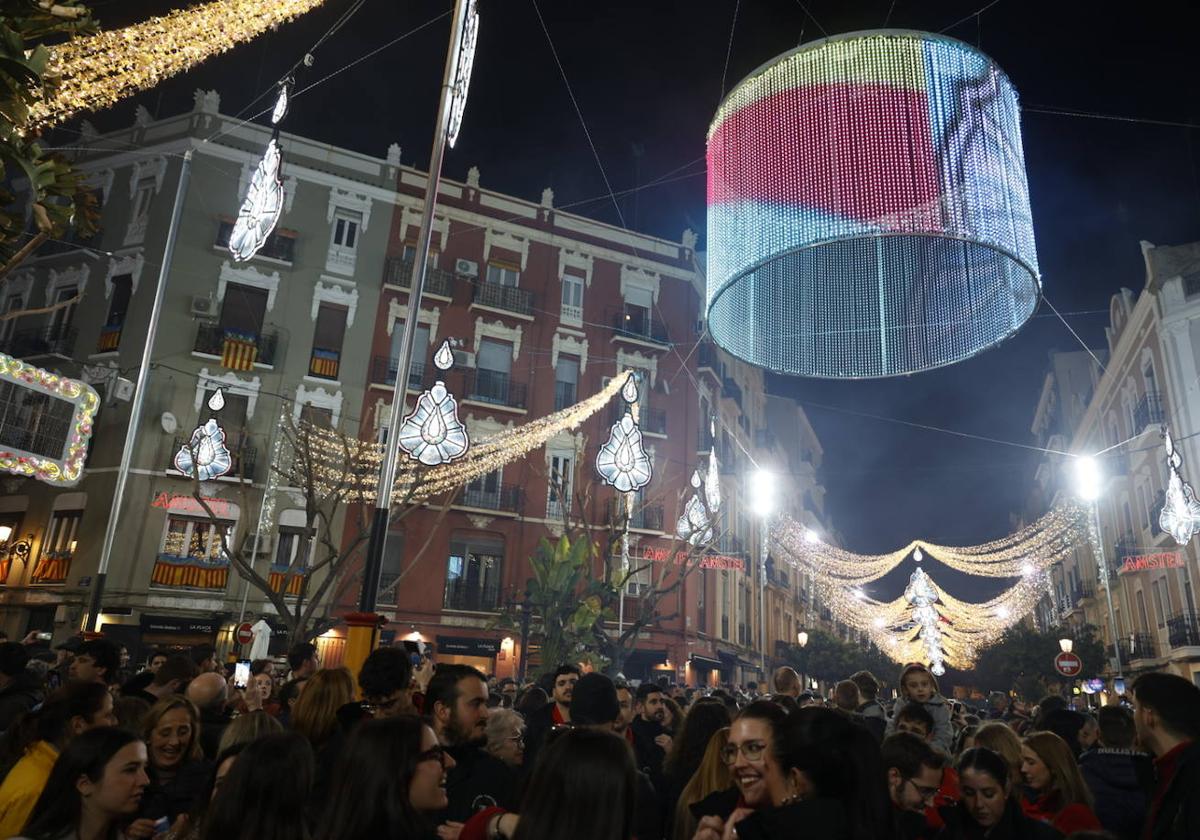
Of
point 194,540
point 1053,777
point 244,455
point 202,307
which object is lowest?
point 1053,777

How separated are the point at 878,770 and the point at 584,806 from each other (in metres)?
1.03

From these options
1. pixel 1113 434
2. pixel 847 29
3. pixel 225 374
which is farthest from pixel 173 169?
pixel 1113 434

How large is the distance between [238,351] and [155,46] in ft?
59.6

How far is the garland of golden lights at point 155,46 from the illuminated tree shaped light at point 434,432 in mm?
4916

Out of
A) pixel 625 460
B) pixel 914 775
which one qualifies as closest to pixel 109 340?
pixel 625 460

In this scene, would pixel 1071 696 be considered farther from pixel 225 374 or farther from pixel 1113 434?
pixel 225 374

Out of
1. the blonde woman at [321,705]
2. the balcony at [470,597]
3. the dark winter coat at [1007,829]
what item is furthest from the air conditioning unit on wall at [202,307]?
the dark winter coat at [1007,829]

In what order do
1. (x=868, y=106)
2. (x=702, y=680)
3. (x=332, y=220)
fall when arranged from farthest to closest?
(x=702, y=680) → (x=332, y=220) → (x=868, y=106)

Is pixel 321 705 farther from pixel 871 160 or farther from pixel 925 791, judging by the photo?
pixel 871 160

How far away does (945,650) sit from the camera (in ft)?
174

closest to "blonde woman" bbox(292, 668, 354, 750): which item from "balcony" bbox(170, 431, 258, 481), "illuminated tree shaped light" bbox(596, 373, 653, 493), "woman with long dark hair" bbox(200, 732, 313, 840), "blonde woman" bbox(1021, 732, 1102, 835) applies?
"woman with long dark hair" bbox(200, 732, 313, 840)

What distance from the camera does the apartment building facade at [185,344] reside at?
24.6 metres

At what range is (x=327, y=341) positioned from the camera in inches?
1137

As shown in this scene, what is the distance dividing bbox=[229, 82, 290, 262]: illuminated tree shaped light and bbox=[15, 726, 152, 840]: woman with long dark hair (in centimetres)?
845
